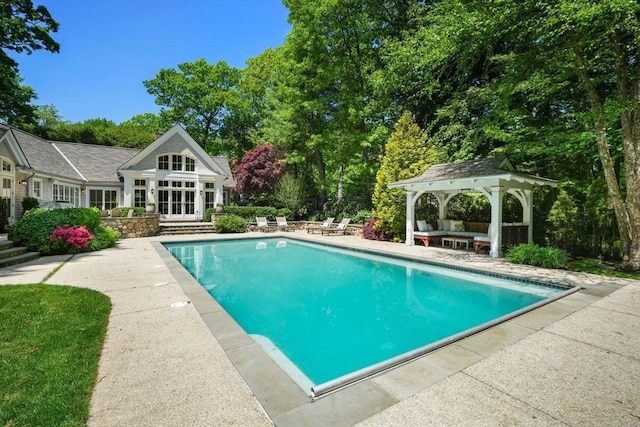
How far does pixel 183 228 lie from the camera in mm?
18500

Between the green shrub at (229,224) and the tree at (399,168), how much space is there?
845 cm

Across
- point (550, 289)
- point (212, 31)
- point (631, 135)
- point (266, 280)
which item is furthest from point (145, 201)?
point (631, 135)

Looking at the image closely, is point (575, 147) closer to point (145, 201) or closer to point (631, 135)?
point (631, 135)

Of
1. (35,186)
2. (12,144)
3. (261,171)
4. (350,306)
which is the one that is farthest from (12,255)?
(261,171)

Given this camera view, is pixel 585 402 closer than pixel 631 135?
Yes

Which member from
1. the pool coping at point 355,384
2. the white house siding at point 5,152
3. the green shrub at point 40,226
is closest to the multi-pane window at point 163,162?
the white house siding at point 5,152

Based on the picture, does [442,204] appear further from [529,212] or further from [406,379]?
[406,379]

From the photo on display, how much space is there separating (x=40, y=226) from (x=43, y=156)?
37.6 feet

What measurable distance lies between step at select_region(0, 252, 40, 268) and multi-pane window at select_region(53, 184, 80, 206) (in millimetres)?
10621

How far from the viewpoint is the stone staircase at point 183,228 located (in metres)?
18.0

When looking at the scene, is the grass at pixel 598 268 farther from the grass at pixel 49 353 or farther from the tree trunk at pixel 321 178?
the tree trunk at pixel 321 178

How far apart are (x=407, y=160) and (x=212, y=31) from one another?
500 inches

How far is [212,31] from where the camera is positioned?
57.0 feet

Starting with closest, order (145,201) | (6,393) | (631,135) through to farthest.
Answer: (6,393), (631,135), (145,201)
